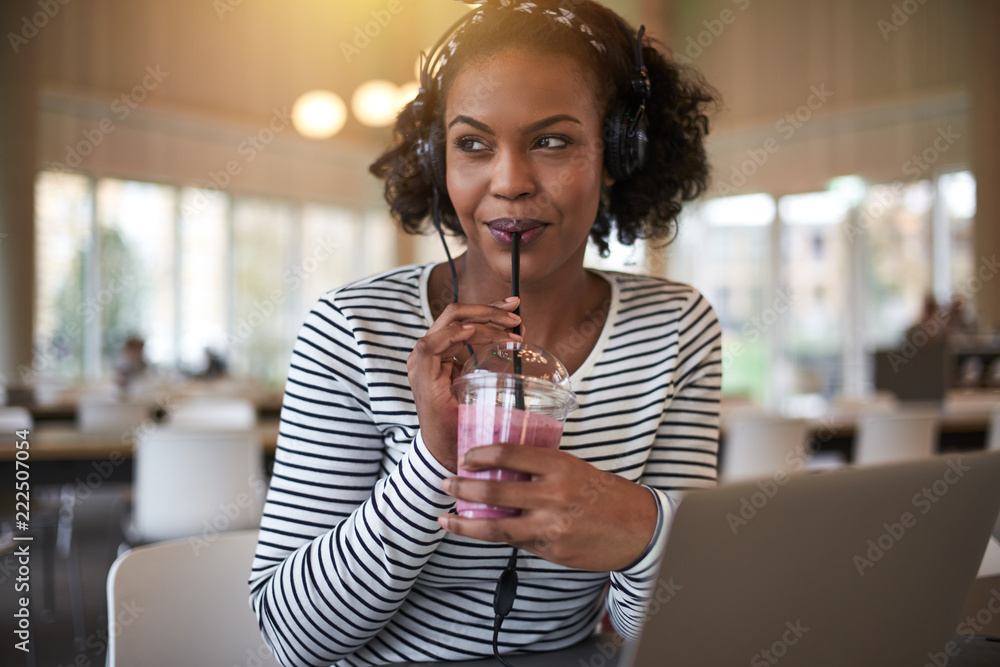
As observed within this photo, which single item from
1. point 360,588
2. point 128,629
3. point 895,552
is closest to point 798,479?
point 895,552

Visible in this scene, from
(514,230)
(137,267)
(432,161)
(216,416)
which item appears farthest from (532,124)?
(137,267)

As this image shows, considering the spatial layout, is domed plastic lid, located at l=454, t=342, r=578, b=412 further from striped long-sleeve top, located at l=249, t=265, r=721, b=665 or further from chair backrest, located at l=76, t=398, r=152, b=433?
chair backrest, located at l=76, t=398, r=152, b=433

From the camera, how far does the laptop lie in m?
0.54

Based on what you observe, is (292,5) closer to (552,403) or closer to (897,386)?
(897,386)

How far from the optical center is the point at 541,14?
1.00 metres

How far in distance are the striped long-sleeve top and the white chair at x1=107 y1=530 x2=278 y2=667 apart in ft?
0.63

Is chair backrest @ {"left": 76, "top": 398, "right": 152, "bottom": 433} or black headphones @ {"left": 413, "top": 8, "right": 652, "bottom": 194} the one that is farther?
chair backrest @ {"left": 76, "top": 398, "right": 152, "bottom": 433}

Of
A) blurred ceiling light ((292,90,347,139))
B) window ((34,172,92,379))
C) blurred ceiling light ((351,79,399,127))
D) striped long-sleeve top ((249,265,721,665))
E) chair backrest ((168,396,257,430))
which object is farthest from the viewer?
window ((34,172,92,379))

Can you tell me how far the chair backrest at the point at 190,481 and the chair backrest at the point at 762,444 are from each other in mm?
1881

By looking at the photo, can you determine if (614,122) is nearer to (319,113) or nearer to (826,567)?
(826,567)

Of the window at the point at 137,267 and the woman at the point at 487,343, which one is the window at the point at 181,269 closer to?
the window at the point at 137,267

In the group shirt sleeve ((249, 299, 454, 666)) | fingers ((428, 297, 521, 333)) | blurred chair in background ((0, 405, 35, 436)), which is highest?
fingers ((428, 297, 521, 333))

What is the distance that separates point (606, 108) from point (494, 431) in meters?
0.53

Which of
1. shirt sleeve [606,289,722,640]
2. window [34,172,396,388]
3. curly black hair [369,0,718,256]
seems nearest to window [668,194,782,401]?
window [34,172,396,388]
